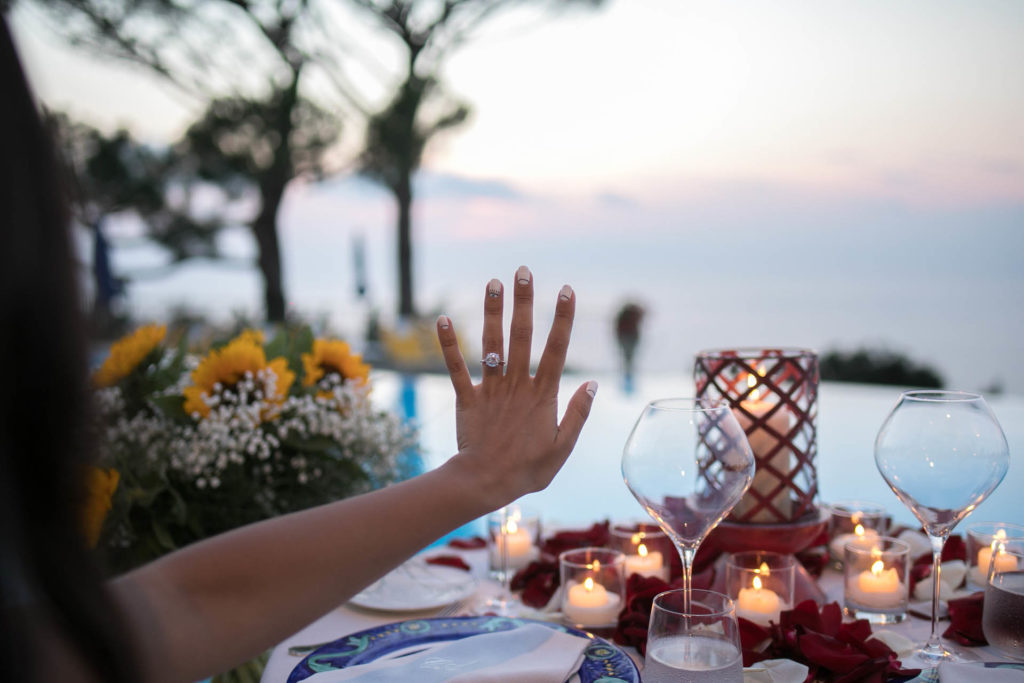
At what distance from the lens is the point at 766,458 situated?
41.4 inches

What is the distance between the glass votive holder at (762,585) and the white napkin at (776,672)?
0.42ft

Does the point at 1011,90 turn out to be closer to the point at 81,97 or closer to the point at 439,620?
the point at 439,620

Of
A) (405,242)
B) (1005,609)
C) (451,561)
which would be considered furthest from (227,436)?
(405,242)

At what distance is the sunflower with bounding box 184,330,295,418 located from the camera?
1.23 metres

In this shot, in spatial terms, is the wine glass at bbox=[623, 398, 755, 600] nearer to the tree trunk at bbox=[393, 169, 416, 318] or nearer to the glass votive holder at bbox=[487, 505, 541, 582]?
the glass votive holder at bbox=[487, 505, 541, 582]

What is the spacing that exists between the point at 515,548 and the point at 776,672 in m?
0.47

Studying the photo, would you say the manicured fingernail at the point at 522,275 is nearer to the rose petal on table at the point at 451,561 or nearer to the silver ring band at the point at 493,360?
the silver ring band at the point at 493,360

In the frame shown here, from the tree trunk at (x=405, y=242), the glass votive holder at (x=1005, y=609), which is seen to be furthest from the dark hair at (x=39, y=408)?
the tree trunk at (x=405, y=242)

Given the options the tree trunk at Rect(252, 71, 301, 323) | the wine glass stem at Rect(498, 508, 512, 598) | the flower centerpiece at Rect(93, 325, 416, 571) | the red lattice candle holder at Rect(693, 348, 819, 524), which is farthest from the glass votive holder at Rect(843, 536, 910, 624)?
the tree trunk at Rect(252, 71, 301, 323)

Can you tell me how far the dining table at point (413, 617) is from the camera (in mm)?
892

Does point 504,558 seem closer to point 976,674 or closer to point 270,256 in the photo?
point 976,674

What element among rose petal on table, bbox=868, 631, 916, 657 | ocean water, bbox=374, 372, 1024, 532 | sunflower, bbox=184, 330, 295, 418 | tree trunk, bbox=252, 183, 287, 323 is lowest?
ocean water, bbox=374, 372, 1024, 532

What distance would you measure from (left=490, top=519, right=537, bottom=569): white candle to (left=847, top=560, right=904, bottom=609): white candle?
469 millimetres

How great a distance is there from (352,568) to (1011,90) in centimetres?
815
